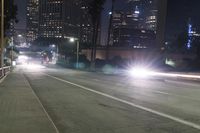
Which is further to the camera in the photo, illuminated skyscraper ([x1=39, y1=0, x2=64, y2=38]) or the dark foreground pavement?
illuminated skyscraper ([x1=39, y1=0, x2=64, y2=38])

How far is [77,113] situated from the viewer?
12.0 metres

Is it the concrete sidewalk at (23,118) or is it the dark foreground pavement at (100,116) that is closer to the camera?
the concrete sidewalk at (23,118)

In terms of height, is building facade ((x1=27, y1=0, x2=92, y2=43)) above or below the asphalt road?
above

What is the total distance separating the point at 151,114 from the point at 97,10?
202 feet

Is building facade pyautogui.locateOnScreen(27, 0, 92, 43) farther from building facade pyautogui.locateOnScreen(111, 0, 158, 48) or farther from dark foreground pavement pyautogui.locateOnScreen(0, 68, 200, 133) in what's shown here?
dark foreground pavement pyautogui.locateOnScreen(0, 68, 200, 133)

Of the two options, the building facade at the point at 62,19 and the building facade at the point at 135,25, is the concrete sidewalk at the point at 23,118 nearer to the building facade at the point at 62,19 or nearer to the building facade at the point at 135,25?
the building facade at the point at 62,19

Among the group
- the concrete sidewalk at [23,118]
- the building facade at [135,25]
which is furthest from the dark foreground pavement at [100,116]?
the building facade at [135,25]

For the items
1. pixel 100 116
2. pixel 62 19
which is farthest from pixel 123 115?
pixel 62 19

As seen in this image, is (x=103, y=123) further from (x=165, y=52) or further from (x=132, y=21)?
(x=132, y=21)

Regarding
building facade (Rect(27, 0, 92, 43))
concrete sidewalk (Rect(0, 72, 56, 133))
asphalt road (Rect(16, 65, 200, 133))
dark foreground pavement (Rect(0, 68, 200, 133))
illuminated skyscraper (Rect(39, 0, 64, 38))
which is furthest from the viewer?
illuminated skyscraper (Rect(39, 0, 64, 38))

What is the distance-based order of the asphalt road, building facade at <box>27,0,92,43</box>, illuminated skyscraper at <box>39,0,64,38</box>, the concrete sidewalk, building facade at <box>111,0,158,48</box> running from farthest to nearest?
illuminated skyscraper at <box>39,0,64,38</box> → building facade at <box>111,0,158,48</box> → building facade at <box>27,0,92,43</box> → the asphalt road → the concrete sidewalk

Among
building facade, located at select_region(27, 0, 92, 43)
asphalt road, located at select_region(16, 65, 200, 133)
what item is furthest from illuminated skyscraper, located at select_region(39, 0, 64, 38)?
asphalt road, located at select_region(16, 65, 200, 133)

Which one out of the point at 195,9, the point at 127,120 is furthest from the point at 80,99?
the point at 195,9

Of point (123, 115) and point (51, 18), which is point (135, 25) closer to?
point (51, 18)
